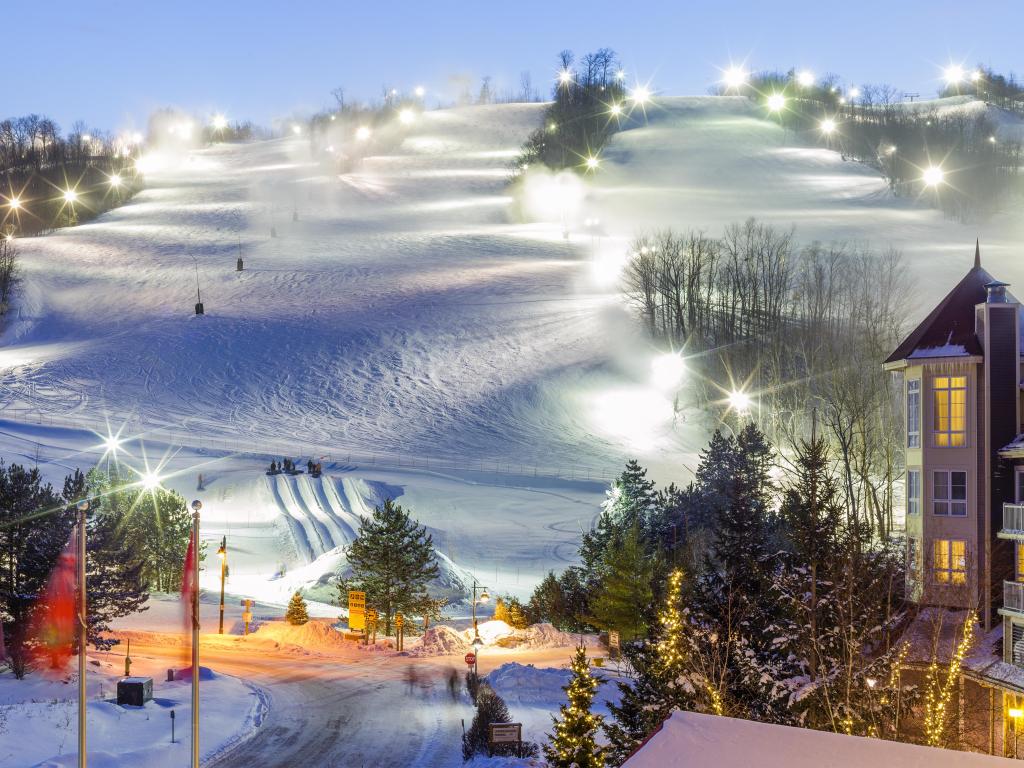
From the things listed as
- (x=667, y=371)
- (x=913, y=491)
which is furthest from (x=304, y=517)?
(x=913, y=491)

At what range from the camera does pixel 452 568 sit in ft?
180

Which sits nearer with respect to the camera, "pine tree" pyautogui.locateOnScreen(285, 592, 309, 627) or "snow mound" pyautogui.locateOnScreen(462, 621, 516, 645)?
"snow mound" pyautogui.locateOnScreen(462, 621, 516, 645)

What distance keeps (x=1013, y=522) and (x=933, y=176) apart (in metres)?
109

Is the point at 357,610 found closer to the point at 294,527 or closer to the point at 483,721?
the point at 483,721

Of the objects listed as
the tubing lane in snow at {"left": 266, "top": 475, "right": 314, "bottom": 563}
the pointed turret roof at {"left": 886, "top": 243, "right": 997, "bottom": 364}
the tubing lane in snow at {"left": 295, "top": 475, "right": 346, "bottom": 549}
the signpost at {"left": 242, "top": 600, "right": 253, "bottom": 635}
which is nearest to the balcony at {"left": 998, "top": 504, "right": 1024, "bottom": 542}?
the pointed turret roof at {"left": 886, "top": 243, "right": 997, "bottom": 364}

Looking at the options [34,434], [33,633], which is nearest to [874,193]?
[34,434]

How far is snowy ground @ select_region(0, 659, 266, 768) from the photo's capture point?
2533 centimetres

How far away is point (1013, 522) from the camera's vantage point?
26.7 m

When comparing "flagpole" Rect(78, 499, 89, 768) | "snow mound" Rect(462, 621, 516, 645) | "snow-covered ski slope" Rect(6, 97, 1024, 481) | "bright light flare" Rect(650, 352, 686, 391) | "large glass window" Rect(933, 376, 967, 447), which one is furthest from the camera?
"bright light flare" Rect(650, 352, 686, 391)

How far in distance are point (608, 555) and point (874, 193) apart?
97.6 metres

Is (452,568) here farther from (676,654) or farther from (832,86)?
(832,86)

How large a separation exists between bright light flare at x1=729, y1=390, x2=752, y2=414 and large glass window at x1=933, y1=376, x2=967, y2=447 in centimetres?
4271

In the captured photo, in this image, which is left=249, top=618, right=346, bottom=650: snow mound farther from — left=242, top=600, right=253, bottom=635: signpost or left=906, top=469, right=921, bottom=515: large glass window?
left=906, top=469, right=921, bottom=515: large glass window

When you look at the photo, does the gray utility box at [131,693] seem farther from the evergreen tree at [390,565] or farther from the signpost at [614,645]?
the evergreen tree at [390,565]
